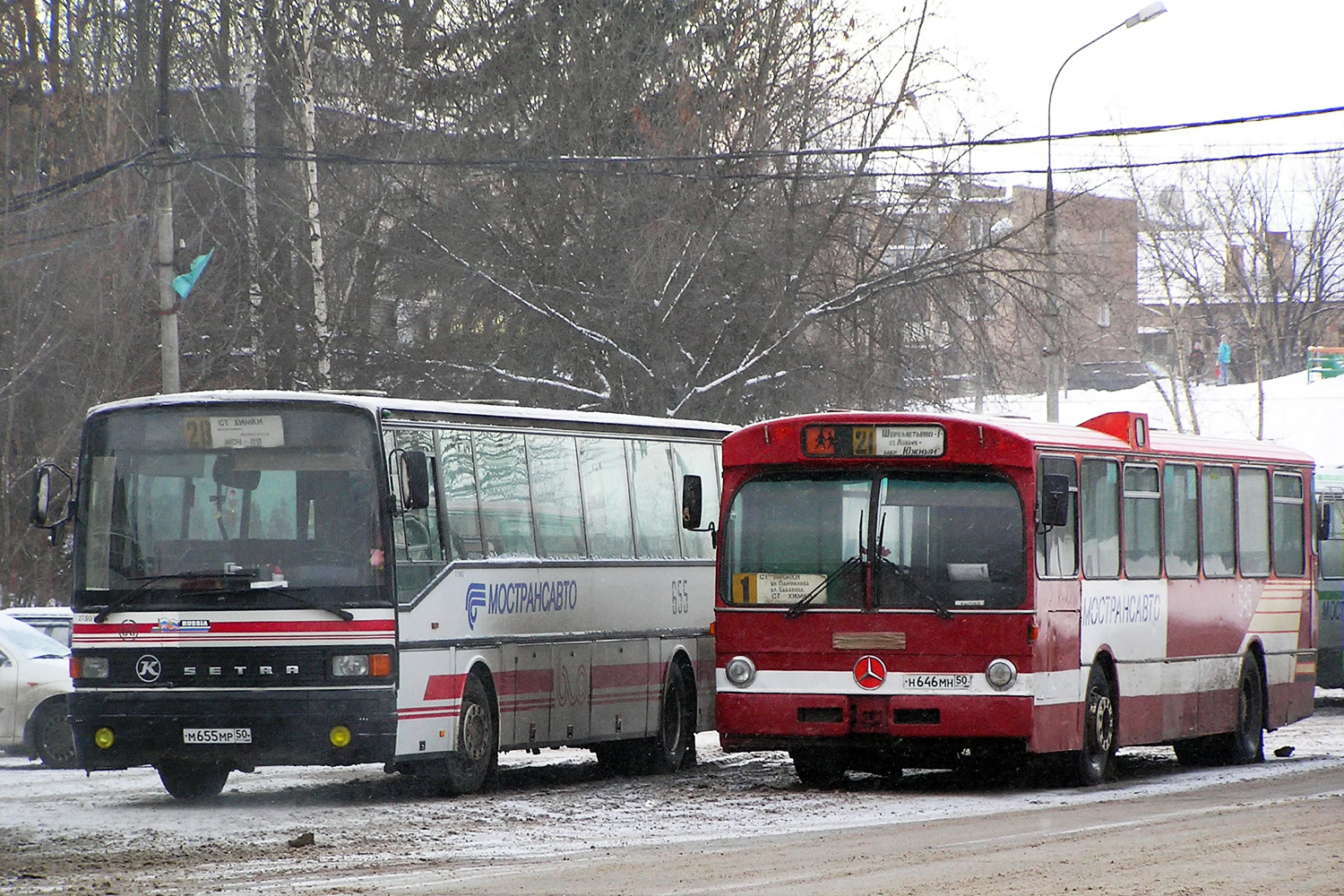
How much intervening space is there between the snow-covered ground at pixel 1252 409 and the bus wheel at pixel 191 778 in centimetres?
4069

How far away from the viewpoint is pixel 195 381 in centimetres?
3347

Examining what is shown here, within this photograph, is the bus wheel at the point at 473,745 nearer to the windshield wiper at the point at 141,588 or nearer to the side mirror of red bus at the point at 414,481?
the side mirror of red bus at the point at 414,481

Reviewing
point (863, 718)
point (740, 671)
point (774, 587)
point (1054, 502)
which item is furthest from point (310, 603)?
point (1054, 502)

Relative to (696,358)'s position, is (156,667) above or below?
below


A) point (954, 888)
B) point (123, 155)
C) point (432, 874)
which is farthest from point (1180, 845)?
point (123, 155)

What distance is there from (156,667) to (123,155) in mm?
22727

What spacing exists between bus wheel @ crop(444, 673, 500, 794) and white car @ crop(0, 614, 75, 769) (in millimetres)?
5432

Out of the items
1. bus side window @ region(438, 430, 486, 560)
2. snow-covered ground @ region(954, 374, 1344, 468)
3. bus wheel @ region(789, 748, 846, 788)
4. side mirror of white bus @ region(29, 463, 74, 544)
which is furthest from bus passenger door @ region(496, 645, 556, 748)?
snow-covered ground @ region(954, 374, 1344, 468)

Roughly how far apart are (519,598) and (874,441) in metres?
3.01

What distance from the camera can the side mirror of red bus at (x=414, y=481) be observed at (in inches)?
564

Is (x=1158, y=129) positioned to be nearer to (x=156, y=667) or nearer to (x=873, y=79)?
(x=873, y=79)

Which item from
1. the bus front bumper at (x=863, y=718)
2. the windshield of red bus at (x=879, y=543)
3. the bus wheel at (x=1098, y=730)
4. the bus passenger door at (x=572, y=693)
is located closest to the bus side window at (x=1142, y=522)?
the bus wheel at (x=1098, y=730)

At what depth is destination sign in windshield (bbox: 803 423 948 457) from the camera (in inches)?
603

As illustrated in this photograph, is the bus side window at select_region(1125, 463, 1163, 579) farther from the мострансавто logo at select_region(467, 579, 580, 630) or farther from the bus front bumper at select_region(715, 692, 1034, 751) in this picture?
Answer: the мострансавто logo at select_region(467, 579, 580, 630)
